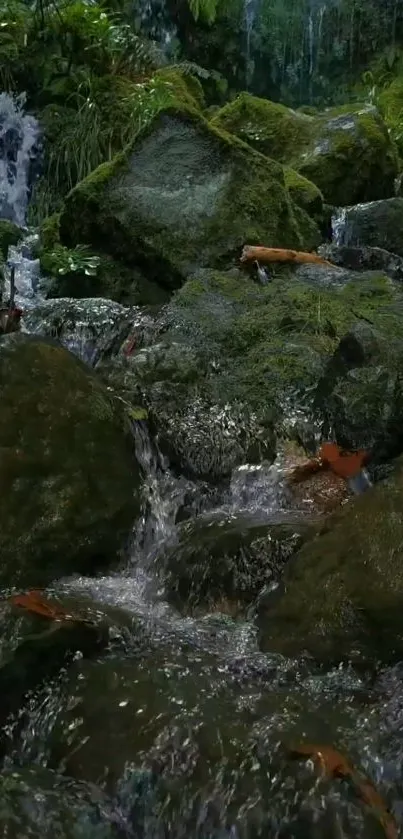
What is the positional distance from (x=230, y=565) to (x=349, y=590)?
0.74m

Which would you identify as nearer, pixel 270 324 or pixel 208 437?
pixel 208 437

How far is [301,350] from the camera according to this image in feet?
16.6

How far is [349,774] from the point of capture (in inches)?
92.5

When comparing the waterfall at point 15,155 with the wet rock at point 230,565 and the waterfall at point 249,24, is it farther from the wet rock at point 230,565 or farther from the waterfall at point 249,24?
the waterfall at point 249,24

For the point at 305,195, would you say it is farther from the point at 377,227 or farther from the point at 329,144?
the point at 329,144

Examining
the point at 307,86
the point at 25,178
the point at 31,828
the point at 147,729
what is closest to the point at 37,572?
the point at 147,729

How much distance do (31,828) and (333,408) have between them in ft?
9.46

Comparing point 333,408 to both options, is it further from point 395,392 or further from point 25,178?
point 25,178

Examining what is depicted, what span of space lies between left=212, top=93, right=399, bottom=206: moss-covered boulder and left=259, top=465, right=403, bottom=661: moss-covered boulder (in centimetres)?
675

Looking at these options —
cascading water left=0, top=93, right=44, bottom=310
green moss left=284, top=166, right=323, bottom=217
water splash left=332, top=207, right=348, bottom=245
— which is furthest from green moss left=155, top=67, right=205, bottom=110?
water splash left=332, top=207, right=348, bottom=245

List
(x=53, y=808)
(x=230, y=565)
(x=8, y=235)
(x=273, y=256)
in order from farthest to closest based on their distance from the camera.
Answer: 1. (x=8, y=235)
2. (x=273, y=256)
3. (x=230, y=565)
4. (x=53, y=808)

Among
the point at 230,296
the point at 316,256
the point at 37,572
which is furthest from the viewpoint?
the point at 316,256

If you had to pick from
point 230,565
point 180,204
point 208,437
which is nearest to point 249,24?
point 180,204

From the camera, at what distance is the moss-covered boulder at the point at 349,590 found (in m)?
2.84
